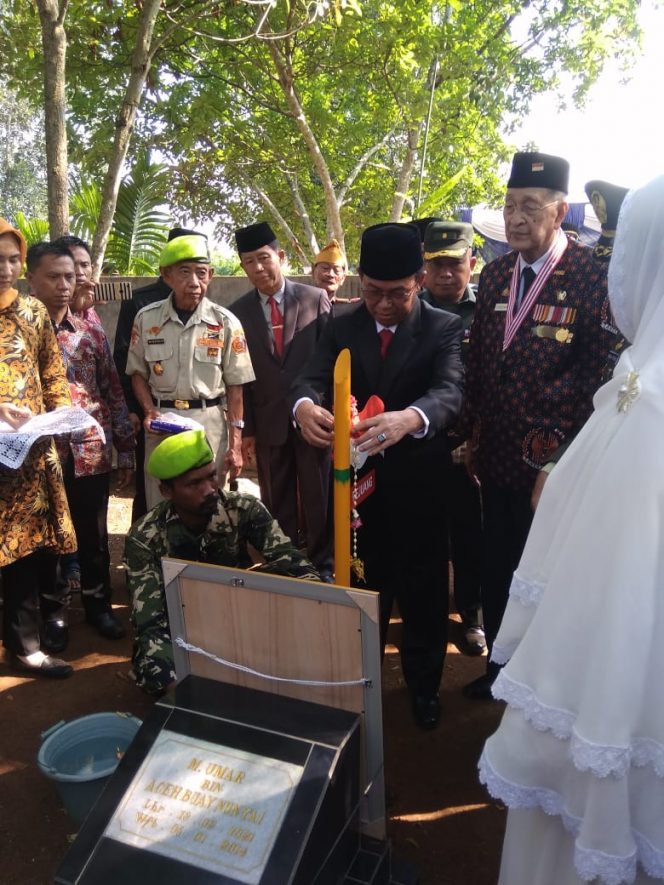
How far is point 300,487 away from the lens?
166 inches

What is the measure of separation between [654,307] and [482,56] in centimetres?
931

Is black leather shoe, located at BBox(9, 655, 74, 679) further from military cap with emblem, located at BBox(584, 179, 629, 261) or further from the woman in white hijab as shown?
military cap with emblem, located at BBox(584, 179, 629, 261)

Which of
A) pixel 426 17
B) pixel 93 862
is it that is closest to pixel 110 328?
pixel 426 17

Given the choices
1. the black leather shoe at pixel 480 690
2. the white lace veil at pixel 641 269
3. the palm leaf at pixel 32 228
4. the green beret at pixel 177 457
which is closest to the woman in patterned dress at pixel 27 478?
the green beret at pixel 177 457

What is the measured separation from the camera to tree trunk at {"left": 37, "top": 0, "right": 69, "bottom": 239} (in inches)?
182

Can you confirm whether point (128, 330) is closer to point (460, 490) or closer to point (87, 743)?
point (460, 490)

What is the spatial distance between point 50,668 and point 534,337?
269 cm

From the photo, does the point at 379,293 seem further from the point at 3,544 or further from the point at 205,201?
the point at 205,201

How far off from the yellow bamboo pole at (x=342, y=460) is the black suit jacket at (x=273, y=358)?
2227 millimetres

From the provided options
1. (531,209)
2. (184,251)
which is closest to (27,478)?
(184,251)

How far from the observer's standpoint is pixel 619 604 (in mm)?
1201

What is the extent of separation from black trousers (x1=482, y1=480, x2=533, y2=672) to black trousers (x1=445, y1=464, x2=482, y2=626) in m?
0.73

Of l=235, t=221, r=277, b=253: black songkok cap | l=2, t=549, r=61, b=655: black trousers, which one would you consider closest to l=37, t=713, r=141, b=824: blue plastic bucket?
l=2, t=549, r=61, b=655: black trousers

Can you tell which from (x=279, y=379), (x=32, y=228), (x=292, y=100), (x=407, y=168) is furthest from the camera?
(x=407, y=168)
